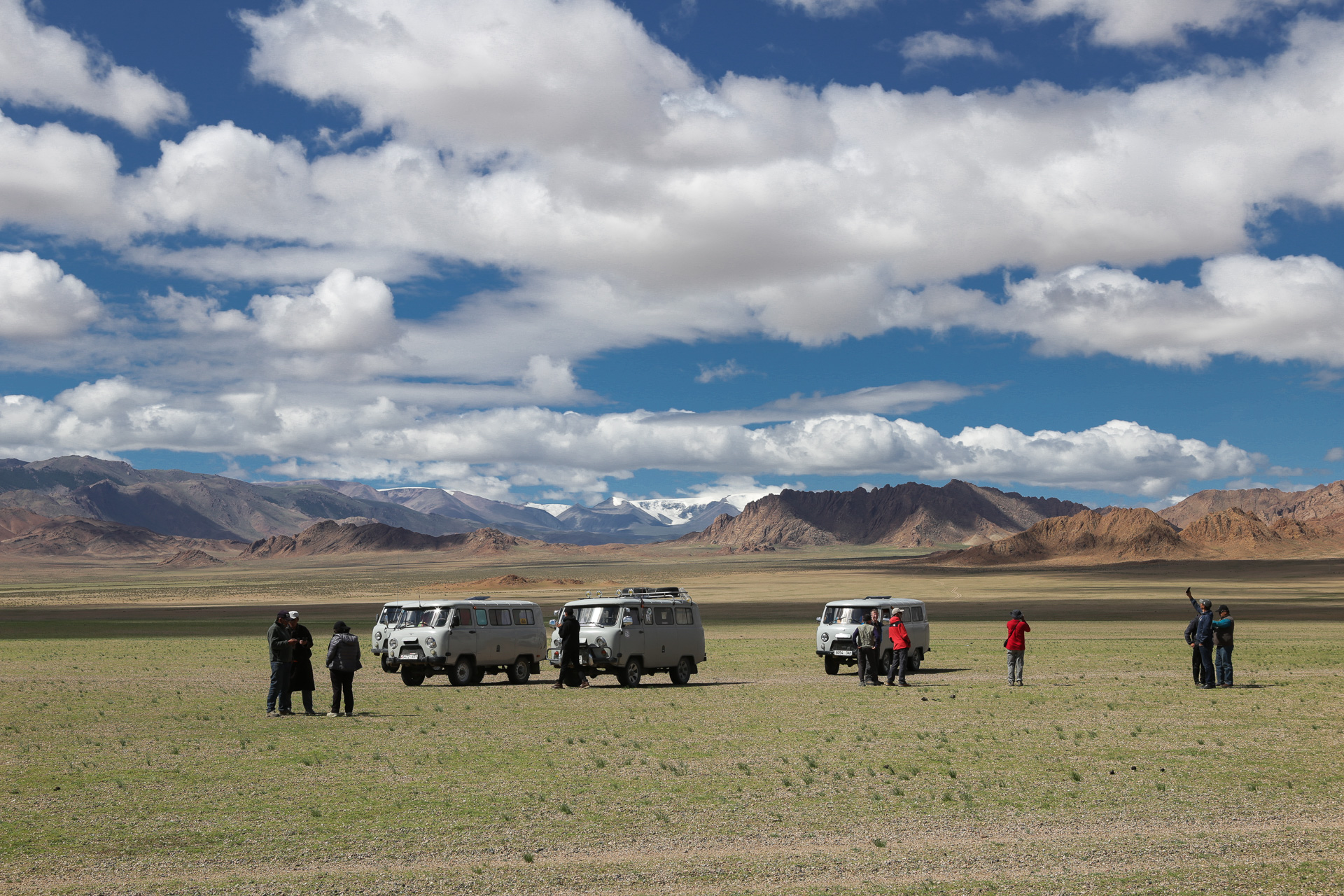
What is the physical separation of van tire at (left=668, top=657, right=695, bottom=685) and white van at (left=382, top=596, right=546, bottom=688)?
4310mm

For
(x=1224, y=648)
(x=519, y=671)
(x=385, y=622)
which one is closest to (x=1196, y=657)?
(x=1224, y=648)

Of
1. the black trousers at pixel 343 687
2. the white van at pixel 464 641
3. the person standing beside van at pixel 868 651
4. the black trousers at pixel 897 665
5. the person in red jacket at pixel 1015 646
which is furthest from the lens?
the white van at pixel 464 641

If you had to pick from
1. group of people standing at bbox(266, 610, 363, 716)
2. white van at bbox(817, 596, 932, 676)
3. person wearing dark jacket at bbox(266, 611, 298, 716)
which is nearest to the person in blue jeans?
white van at bbox(817, 596, 932, 676)

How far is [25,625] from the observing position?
71562 millimetres

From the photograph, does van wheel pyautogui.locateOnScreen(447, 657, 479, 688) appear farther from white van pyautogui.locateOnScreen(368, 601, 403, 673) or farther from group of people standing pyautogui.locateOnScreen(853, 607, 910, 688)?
group of people standing pyautogui.locateOnScreen(853, 607, 910, 688)

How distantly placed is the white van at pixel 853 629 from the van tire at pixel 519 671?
8645mm

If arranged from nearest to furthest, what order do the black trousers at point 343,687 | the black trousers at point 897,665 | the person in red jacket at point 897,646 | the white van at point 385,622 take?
the black trousers at point 343,687, the person in red jacket at point 897,646, the black trousers at point 897,665, the white van at point 385,622

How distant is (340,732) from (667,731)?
5.99 m

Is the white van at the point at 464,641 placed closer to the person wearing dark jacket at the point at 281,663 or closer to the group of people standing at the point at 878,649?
the person wearing dark jacket at the point at 281,663

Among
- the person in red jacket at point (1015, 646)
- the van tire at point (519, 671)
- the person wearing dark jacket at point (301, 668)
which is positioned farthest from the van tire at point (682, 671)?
the person wearing dark jacket at point (301, 668)

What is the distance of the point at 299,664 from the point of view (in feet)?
75.9

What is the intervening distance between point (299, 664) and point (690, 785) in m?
11.3

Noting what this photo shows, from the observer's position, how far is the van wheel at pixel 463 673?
100.0 ft

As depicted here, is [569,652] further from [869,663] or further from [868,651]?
[869,663]
